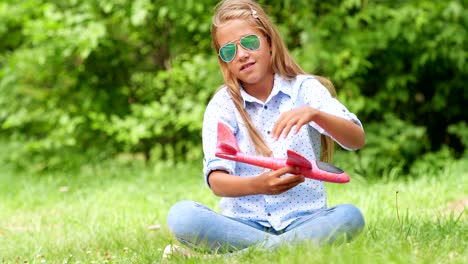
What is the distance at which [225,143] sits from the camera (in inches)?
101

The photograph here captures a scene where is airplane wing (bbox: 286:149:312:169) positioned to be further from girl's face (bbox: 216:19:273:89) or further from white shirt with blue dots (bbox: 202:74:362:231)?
girl's face (bbox: 216:19:273:89)

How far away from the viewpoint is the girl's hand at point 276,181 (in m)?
2.56

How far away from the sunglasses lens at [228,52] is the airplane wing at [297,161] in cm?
63

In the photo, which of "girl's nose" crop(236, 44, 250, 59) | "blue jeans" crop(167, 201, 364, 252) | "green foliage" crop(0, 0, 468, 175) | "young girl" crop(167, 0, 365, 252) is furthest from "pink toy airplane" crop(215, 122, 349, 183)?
"green foliage" crop(0, 0, 468, 175)

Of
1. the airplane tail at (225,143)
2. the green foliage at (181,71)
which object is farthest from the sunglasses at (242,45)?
the green foliage at (181,71)

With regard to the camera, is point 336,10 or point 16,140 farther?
point 16,140

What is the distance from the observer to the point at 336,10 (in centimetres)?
565

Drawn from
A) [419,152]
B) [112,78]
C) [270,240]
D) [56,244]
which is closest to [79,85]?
[112,78]

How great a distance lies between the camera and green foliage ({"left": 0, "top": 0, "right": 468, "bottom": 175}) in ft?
18.3

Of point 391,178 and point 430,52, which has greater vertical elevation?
point 430,52

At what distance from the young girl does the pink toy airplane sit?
0.62 ft

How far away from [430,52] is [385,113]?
22.4 inches

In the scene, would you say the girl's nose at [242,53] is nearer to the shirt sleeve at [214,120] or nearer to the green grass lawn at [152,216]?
the shirt sleeve at [214,120]

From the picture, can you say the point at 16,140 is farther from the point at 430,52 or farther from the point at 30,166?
the point at 430,52
